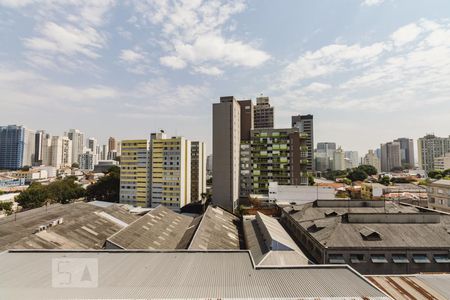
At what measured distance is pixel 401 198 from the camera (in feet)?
269

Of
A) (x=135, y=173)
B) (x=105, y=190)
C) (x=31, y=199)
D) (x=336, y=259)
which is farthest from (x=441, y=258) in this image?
(x=105, y=190)

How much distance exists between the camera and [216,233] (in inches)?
1609

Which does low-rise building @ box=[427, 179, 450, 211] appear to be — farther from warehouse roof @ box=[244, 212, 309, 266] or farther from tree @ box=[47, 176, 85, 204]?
tree @ box=[47, 176, 85, 204]

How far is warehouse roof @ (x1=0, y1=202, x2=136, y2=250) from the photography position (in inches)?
1345

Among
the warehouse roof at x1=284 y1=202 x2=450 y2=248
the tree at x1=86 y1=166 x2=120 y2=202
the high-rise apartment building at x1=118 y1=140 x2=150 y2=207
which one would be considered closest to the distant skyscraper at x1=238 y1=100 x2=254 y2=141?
the high-rise apartment building at x1=118 y1=140 x2=150 y2=207

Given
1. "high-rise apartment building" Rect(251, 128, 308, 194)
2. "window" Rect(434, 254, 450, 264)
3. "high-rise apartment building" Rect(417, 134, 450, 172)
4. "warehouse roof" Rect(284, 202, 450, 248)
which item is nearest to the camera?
"window" Rect(434, 254, 450, 264)

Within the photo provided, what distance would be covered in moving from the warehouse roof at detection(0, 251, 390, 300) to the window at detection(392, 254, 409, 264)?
1290 cm

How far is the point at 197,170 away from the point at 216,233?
67697 mm

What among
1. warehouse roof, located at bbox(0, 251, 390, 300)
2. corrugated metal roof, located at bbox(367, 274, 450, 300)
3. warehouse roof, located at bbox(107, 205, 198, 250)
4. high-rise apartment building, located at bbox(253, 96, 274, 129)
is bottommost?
warehouse roof, located at bbox(107, 205, 198, 250)

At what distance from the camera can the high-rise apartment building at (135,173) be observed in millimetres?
91312

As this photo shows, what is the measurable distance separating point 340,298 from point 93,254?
21.2 m

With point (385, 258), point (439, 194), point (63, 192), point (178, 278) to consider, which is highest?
point (439, 194)

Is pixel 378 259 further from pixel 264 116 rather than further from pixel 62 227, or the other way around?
pixel 264 116

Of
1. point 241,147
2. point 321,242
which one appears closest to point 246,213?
point 241,147
